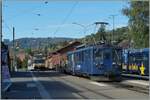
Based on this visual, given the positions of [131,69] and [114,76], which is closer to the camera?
[114,76]

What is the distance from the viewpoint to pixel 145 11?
6475 centimetres

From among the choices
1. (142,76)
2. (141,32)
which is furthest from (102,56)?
(141,32)

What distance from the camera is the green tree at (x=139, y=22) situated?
64.6 meters

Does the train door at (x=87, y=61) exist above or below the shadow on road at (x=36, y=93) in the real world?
above

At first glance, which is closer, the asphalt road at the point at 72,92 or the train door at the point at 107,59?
the asphalt road at the point at 72,92

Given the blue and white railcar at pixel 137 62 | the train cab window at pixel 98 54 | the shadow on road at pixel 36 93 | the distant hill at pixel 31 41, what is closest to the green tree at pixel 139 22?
the blue and white railcar at pixel 137 62

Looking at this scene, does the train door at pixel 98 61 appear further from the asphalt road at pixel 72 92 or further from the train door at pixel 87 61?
the asphalt road at pixel 72 92

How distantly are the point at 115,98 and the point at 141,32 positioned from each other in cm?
4366

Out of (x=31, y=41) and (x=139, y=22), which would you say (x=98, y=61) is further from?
(x=31, y=41)

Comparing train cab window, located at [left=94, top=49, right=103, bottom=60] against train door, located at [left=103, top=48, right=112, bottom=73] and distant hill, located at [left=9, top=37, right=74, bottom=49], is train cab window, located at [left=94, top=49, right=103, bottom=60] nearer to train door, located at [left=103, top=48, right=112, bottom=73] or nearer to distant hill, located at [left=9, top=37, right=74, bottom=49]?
train door, located at [left=103, top=48, right=112, bottom=73]

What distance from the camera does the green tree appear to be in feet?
212

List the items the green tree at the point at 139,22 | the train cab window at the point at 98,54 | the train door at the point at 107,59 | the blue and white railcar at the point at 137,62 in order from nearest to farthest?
the train door at the point at 107,59 < the train cab window at the point at 98,54 < the blue and white railcar at the point at 137,62 < the green tree at the point at 139,22

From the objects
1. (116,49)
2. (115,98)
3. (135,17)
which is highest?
(135,17)

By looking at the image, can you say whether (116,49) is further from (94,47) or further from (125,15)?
(125,15)
